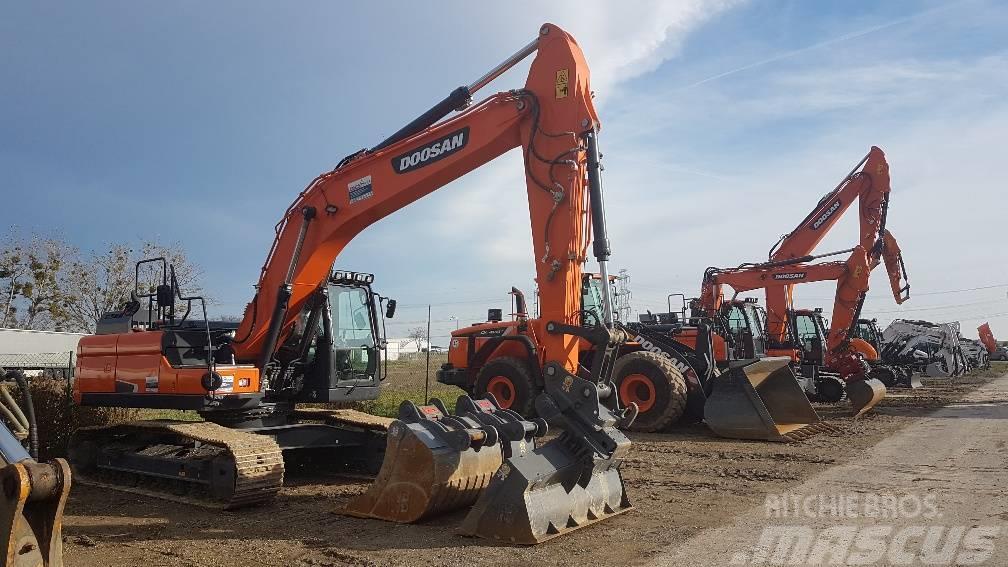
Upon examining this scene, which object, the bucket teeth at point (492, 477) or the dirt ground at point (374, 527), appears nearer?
the dirt ground at point (374, 527)

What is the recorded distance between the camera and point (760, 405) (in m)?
10.8

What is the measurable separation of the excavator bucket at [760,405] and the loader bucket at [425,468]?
5.70m

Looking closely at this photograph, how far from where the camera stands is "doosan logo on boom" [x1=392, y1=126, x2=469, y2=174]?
24.7 feet

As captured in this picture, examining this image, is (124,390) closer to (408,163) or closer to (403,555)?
(408,163)

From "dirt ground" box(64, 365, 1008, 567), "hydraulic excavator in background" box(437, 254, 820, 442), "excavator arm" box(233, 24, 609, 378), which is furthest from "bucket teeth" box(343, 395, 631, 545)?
"hydraulic excavator in background" box(437, 254, 820, 442)

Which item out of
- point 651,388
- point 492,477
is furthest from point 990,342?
point 492,477

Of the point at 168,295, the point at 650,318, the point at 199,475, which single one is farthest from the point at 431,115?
the point at 650,318

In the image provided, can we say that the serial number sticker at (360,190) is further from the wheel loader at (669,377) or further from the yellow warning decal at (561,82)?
the wheel loader at (669,377)

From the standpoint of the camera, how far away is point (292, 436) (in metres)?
8.01

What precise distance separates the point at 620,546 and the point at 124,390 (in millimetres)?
5563

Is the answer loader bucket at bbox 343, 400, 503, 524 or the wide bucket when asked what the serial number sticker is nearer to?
loader bucket at bbox 343, 400, 503, 524

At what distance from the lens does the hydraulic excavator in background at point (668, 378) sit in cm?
1097

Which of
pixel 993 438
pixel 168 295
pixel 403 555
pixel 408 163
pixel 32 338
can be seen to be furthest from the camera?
pixel 32 338

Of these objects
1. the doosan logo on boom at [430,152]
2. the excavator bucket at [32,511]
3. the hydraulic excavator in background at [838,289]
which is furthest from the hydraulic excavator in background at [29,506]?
the hydraulic excavator in background at [838,289]
